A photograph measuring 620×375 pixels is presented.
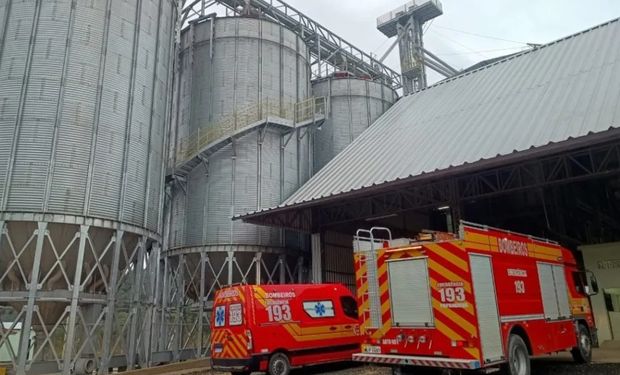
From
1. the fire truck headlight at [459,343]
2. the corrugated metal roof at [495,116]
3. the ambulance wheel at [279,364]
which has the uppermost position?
the corrugated metal roof at [495,116]

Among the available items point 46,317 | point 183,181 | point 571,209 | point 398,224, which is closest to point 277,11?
point 183,181

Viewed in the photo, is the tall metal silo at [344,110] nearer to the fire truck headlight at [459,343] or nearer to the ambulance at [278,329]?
the ambulance at [278,329]

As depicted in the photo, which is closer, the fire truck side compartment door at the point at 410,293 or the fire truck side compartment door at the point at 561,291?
the fire truck side compartment door at the point at 410,293

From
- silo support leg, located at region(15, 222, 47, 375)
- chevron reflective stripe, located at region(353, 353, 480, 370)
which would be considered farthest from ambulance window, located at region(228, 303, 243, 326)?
silo support leg, located at region(15, 222, 47, 375)

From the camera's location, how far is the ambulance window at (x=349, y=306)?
1584 cm

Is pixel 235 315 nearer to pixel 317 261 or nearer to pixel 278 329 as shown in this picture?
pixel 278 329

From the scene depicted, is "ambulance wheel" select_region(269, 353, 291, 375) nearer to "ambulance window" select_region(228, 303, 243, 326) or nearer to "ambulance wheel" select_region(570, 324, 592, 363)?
"ambulance window" select_region(228, 303, 243, 326)

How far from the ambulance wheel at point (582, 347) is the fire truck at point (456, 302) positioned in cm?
175

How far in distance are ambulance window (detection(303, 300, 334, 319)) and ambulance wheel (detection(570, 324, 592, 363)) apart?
7204 mm

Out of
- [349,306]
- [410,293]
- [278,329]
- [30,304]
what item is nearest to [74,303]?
[30,304]

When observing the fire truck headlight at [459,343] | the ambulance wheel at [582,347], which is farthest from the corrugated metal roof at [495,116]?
the fire truck headlight at [459,343]

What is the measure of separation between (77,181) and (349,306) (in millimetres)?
10282

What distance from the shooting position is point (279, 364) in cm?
1348

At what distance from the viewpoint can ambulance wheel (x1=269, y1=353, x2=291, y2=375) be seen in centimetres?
1327
